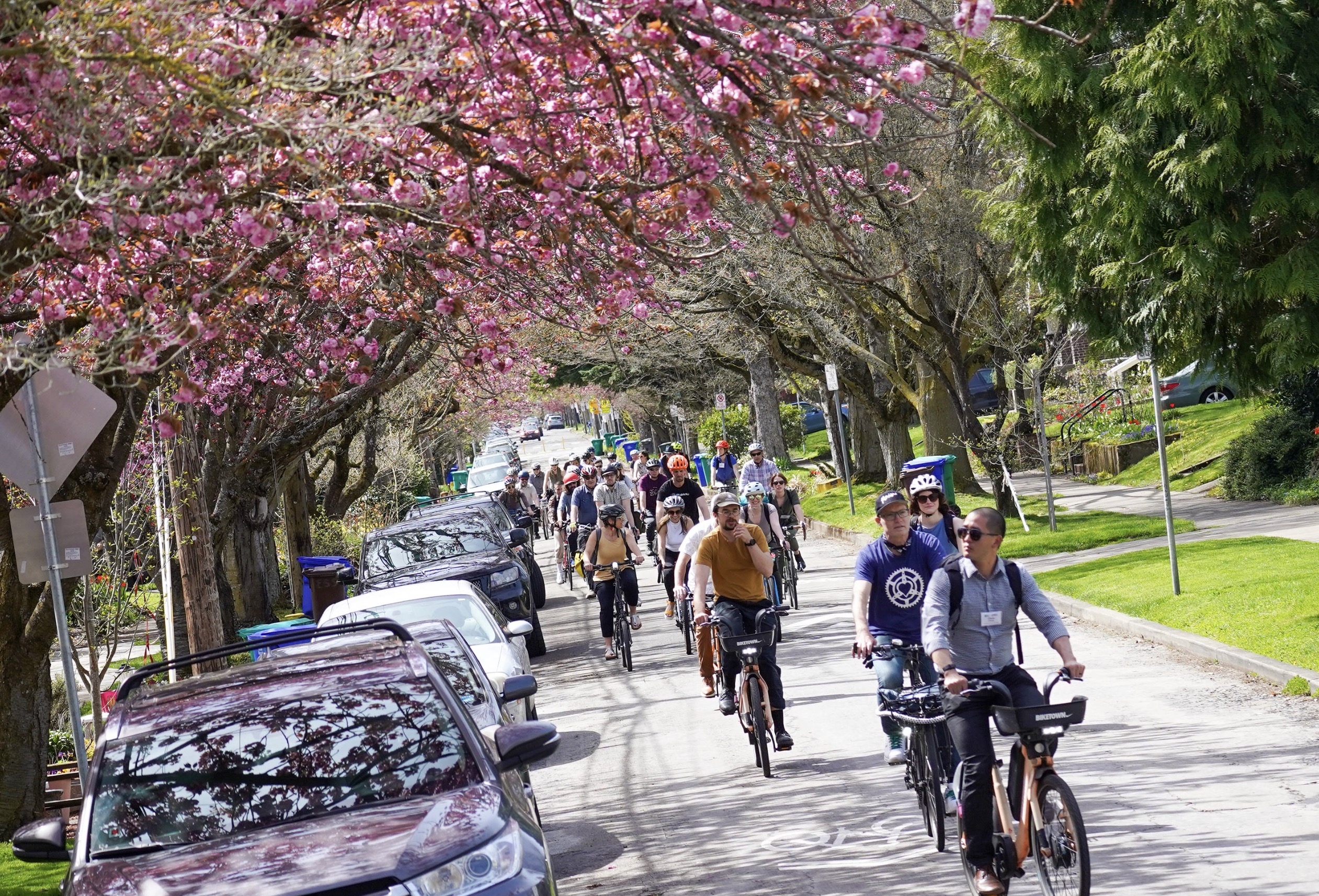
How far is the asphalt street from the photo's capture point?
7242 millimetres

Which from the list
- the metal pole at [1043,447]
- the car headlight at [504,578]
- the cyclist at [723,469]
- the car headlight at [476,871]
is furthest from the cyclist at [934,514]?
the cyclist at [723,469]

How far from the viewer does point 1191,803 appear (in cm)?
802

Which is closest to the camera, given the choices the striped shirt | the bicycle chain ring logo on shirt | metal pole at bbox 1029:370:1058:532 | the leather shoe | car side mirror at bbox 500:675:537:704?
the leather shoe

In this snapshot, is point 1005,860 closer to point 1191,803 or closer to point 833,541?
point 1191,803

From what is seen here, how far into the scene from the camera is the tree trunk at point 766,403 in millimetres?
40438

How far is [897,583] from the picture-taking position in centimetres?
870

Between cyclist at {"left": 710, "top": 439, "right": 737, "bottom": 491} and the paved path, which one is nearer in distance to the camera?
the paved path

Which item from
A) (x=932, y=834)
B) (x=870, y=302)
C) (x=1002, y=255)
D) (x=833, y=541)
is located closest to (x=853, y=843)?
(x=932, y=834)

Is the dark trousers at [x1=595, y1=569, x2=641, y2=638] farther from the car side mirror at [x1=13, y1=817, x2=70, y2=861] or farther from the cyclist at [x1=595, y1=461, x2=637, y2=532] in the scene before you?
the car side mirror at [x1=13, y1=817, x2=70, y2=861]

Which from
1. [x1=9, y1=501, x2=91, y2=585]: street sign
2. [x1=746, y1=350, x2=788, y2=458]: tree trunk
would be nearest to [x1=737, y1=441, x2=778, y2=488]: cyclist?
[x1=9, y1=501, x2=91, y2=585]: street sign

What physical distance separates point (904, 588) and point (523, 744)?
3215 mm

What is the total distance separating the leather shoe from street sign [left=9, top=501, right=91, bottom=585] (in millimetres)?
6161

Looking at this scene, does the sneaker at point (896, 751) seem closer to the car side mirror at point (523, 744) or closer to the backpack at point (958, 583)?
the backpack at point (958, 583)

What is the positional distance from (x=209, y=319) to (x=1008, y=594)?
529 centimetres
